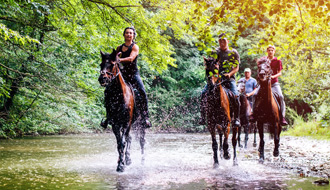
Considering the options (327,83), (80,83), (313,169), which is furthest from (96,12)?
(327,83)

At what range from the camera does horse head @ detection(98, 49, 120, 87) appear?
681cm

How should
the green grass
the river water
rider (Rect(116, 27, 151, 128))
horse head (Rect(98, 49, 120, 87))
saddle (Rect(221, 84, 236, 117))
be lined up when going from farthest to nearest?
the green grass → saddle (Rect(221, 84, 236, 117)) → rider (Rect(116, 27, 151, 128)) → horse head (Rect(98, 49, 120, 87)) → the river water

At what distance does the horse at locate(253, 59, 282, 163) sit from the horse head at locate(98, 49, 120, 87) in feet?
12.1

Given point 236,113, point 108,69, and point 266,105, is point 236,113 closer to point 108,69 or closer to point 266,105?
point 266,105

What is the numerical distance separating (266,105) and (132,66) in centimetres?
356

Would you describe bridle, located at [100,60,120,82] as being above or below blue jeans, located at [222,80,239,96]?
above

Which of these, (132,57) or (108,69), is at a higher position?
(132,57)

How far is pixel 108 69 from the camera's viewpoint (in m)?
6.98

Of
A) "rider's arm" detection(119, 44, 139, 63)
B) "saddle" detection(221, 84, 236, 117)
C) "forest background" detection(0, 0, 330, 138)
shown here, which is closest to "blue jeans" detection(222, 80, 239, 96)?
"saddle" detection(221, 84, 236, 117)

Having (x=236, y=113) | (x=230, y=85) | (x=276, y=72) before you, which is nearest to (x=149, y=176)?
(x=236, y=113)

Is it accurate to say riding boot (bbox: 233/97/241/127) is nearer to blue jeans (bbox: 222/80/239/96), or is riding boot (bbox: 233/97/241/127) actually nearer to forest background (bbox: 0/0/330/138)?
blue jeans (bbox: 222/80/239/96)

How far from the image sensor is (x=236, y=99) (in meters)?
8.80

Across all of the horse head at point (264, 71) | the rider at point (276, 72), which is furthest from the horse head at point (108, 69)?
the rider at point (276, 72)

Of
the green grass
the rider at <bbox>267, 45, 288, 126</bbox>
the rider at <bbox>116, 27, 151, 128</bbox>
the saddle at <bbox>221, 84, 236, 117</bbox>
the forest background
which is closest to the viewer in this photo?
the forest background
